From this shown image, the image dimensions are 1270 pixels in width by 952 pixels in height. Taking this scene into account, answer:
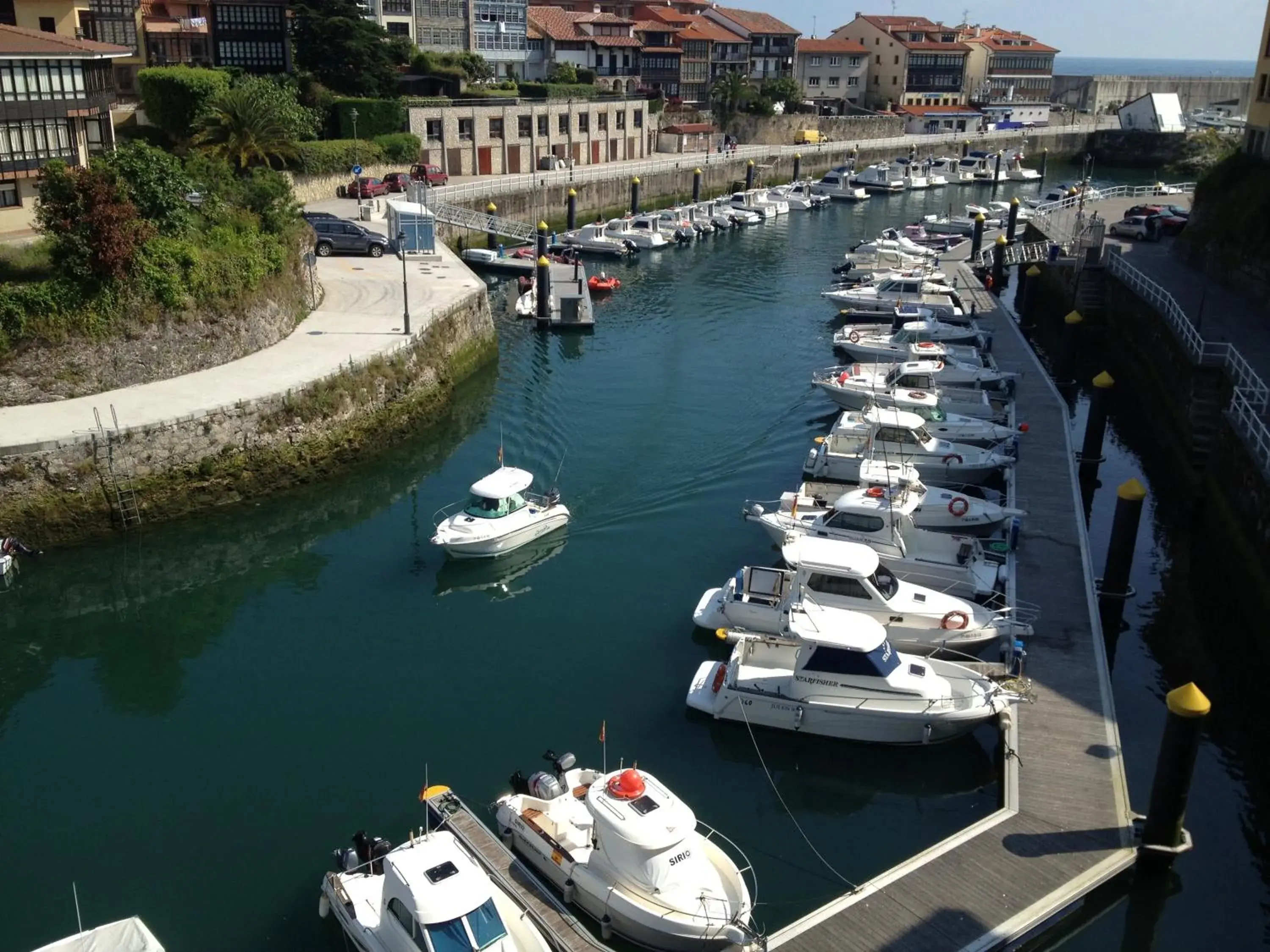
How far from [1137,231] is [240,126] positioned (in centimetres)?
4476

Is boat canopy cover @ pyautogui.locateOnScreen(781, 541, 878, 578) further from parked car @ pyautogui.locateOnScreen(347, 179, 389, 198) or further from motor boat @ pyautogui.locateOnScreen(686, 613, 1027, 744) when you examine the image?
parked car @ pyautogui.locateOnScreen(347, 179, 389, 198)

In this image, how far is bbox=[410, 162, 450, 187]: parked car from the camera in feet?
228

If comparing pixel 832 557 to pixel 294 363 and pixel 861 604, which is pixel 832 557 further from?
pixel 294 363

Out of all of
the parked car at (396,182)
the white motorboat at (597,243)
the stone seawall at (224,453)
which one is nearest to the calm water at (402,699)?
the stone seawall at (224,453)

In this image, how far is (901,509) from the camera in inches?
1049

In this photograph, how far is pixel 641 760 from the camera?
20.9m

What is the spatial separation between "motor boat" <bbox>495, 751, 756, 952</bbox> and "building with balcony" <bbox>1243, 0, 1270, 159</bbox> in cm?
4519

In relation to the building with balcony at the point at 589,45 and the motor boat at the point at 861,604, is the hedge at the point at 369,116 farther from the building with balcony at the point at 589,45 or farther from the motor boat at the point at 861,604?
the motor boat at the point at 861,604

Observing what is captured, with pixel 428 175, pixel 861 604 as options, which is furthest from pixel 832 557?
pixel 428 175

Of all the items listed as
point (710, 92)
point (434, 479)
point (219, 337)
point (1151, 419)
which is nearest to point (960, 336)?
point (1151, 419)

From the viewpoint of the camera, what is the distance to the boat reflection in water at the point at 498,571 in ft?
89.9

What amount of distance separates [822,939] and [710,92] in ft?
335

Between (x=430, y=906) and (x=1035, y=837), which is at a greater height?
(x=430, y=906)

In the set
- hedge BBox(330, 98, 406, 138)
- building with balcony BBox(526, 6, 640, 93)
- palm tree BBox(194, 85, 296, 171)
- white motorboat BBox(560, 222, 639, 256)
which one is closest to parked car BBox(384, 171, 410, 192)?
hedge BBox(330, 98, 406, 138)
